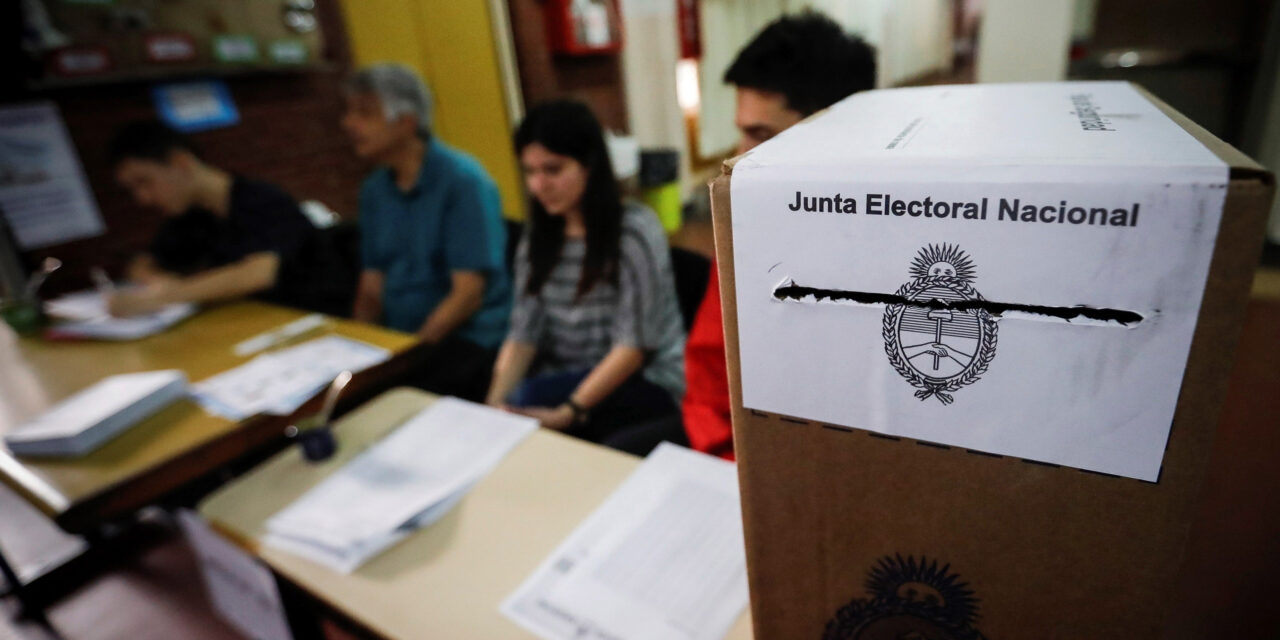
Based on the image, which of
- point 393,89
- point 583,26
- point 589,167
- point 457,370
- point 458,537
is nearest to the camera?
point 458,537

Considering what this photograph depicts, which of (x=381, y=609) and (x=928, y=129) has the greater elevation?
(x=928, y=129)

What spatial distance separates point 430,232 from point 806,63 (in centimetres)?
135

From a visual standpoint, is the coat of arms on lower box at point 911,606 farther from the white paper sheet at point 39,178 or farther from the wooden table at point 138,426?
the white paper sheet at point 39,178

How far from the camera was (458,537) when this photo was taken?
0.86m

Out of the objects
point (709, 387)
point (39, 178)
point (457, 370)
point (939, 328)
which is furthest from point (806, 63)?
point (39, 178)

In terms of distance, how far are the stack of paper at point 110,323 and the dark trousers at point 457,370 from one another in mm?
745

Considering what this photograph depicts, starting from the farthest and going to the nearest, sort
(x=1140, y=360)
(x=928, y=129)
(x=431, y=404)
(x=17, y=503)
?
1. (x=17, y=503)
2. (x=431, y=404)
3. (x=928, y=129)
4. (x=1140, y=360)

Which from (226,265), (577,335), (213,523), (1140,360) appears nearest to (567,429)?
(577,335)

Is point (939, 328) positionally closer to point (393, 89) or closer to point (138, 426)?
point (138, 426)

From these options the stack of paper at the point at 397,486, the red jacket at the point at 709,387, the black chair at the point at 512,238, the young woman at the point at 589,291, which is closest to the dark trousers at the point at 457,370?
the young woman at the point at 589,291

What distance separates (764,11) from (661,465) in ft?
17.8

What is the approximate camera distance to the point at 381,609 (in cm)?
75

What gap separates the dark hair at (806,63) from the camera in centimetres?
99

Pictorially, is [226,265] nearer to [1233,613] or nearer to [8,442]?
[8,442]
